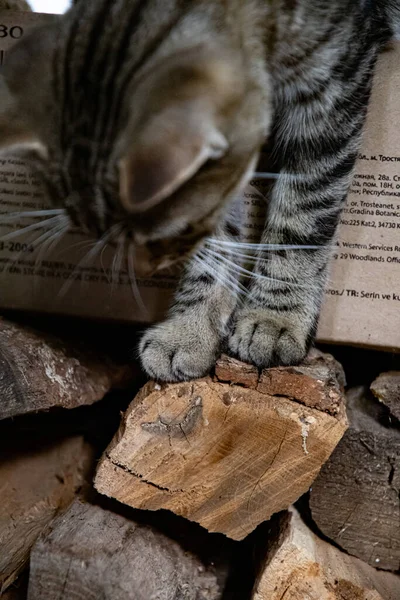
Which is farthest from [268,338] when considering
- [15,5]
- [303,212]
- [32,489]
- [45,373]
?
[15,5]

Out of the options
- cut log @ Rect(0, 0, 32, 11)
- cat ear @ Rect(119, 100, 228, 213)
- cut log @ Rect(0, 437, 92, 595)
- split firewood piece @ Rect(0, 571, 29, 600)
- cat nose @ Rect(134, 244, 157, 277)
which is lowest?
split firewood piece @ Rect(0, 571, 29, 600)

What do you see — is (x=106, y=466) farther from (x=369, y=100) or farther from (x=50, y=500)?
(x=369, y=100)

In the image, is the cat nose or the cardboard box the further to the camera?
the cardboard box

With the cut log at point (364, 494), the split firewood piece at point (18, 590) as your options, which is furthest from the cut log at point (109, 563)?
the cut log at point (364, 494)

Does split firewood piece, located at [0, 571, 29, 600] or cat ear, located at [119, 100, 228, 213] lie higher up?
cat ear, located at [119, 100, 228, 213]

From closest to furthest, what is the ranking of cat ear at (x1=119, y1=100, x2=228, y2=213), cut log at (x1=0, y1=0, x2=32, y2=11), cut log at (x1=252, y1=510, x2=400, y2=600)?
cat ear at (x1=119, y1=100, x2=228, y2=213) → cut log at (x1=252, y1=510, x2=400, y2=600) → cut log at (x1=0, y1=0, x2=32, y2=11)

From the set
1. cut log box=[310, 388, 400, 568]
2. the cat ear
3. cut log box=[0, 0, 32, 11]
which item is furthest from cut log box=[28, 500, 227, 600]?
cut log box=[0, 0, 32, 11]

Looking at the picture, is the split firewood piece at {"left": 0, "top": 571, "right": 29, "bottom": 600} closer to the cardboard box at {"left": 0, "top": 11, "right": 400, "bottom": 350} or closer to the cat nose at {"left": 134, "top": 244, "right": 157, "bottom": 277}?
the cardboard box at {"left": 0, "top": 11, "right": 400, "bottom": 350}

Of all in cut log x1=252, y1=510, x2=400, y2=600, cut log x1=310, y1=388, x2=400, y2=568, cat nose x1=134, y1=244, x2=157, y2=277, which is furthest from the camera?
cut log x1=310, y1=388, x2=400, y2=568

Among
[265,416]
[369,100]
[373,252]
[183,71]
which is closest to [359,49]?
[369,100]
